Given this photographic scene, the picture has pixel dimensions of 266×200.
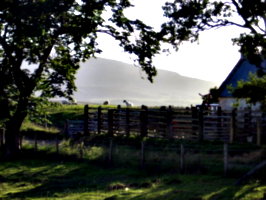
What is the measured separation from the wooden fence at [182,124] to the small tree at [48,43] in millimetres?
5874

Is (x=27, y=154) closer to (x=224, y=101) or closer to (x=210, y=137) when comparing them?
(x=210, y=137)

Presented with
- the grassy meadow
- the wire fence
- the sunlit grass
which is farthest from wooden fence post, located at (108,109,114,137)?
the sunlit grass

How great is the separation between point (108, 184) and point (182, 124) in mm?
11634

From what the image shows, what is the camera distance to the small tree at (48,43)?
17.0 meters

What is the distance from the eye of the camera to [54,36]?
20031 mm

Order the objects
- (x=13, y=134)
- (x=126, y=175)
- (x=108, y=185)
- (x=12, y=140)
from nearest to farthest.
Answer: (x=108, y=185) < (x=126, y=175) < (x=12, y=140) < (x=13, y=134)

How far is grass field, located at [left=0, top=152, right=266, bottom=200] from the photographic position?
50.4 feet

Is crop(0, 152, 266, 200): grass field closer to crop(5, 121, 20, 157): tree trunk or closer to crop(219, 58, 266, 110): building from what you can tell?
crop(5, 121, 20, 157): tree trunk

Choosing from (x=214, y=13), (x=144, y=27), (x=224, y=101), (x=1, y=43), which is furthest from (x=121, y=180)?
(x=224, y=101)

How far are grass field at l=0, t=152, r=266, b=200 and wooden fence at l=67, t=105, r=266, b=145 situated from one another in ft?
22.9

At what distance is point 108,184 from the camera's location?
59.7 feet

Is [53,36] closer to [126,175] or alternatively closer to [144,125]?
[126,175]

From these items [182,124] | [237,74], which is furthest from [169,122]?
[237,74]

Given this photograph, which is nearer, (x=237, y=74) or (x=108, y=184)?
(x=108, y=184)
